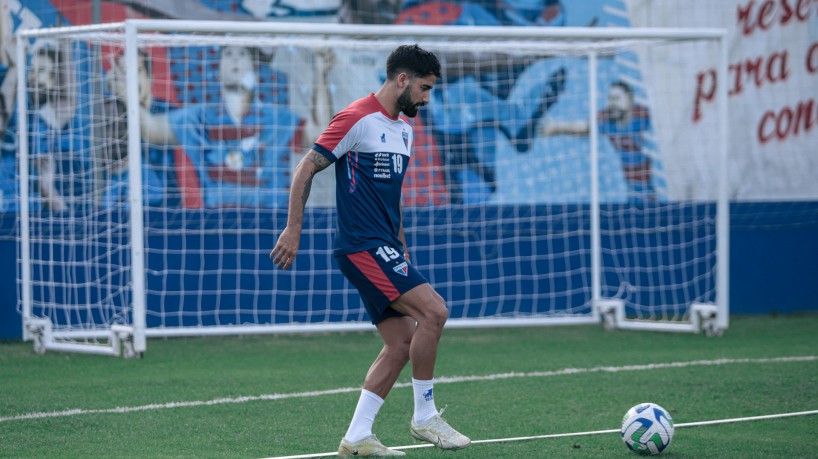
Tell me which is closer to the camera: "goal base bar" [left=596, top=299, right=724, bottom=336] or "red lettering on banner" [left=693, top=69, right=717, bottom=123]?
"goal base bar" [left=596, top=299, right=724, bottom=336]

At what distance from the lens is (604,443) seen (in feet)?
19.0

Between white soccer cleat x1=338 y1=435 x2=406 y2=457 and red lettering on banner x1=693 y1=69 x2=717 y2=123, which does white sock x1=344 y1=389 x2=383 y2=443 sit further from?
red lettering on banner x1=693 y1=69 x2=717 y2=123

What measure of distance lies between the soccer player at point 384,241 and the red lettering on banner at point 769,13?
31.5 feet

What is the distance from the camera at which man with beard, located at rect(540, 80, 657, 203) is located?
44.3 ft

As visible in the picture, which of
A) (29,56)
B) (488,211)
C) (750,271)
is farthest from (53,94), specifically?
(750,271)

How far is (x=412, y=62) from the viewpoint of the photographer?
5426 mm

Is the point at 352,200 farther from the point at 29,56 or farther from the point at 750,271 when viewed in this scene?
the point at 750,271

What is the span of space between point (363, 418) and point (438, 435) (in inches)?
15.4

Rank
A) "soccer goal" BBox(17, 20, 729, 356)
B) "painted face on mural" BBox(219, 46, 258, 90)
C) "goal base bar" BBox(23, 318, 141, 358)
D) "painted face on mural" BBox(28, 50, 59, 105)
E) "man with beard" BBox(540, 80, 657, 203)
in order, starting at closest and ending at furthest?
"goal base bar" BBox(23, 318, 141, 358)
"soccer goal" BBox(17, 20, 729, 356)
"painted face on mural" BBox(28, 50, 59, 105)
"painted face on mural" BBox(219, 46, 258, 90)
"man with beard" BBox(540, 80, 657, 203)

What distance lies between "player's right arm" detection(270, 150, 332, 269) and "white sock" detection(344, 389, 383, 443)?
2.57ft

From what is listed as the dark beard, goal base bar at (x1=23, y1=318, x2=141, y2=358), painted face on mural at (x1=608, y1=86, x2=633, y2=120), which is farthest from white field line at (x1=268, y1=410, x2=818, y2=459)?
painted face on mural at (x1=608, y1=86, x2=633, y2=120)

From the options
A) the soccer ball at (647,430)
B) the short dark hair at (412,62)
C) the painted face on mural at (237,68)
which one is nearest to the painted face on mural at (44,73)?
the painted face on mural at (237,68)

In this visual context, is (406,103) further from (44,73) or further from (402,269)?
(44,73)

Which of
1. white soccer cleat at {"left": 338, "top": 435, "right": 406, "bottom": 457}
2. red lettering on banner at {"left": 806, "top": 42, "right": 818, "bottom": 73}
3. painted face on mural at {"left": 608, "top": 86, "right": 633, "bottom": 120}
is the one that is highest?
red lettering on banner at {"left": 806, "top": 42, "right": 818, "bottom": 73}
